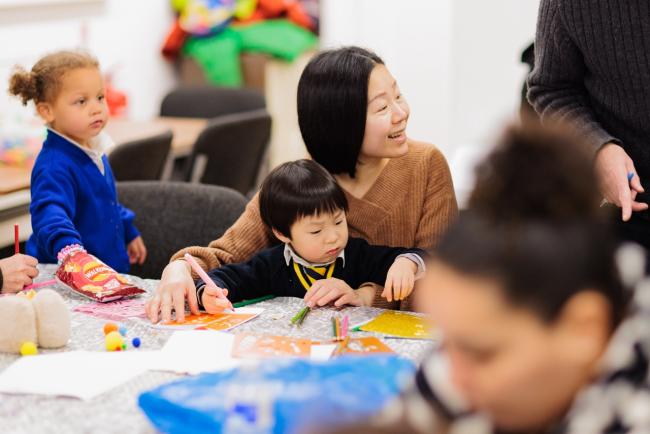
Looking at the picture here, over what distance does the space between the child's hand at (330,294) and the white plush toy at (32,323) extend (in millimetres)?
425

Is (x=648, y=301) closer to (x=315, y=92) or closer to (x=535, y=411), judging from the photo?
(x=535, y=411)

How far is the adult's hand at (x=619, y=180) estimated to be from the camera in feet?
4.89

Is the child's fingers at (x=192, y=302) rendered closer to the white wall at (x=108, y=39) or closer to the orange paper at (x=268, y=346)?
the orange paper at (x=268, y=346)

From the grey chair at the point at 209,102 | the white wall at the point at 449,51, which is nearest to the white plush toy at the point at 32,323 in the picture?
the grey chair at the point at 209,102

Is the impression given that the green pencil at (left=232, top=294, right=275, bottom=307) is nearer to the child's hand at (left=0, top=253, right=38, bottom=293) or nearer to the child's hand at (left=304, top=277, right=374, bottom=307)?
the child's hand at (left=304, top=277, right=374, bottom=307)

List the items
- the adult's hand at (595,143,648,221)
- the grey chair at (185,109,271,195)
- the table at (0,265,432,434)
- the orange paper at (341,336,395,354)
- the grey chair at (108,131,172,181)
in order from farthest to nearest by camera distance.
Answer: the grey chair at (185,109,271,195)
the grey chair at (108,131,172,181)
the adult's hand at (595,143,648,221)
the orange paper at (341,336,395,354)
the table at (0,265,432,434)

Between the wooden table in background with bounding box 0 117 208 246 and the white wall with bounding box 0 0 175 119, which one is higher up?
the white wall with bounding box 0 0 175 119

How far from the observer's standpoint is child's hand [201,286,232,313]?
5.26ft

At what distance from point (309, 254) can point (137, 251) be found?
0.76 meters

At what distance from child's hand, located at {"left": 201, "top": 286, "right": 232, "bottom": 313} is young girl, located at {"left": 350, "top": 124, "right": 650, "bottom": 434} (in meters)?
0.93

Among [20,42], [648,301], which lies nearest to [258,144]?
[20,42]

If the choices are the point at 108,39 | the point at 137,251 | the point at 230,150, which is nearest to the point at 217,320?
the point at 137,251

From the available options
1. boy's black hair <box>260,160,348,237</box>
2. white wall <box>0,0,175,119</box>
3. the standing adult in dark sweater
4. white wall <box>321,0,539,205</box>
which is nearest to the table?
boy's black hair <box>260,160,348,237</box>

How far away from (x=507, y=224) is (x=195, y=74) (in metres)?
4.83
